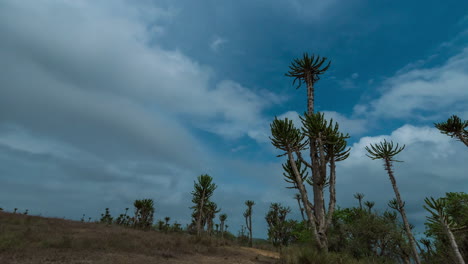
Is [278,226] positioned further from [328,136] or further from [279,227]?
[328,136]

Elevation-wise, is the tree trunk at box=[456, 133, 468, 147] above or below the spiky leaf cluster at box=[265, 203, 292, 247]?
above

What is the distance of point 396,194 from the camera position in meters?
21.4

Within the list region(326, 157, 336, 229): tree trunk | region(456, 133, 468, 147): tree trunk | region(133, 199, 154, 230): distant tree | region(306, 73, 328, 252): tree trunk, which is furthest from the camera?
region(133, 199, 154, 230): distant tree

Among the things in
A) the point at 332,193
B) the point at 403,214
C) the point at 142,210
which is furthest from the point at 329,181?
the point at 142,210

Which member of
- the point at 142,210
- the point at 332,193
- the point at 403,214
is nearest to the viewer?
the point at 332,193

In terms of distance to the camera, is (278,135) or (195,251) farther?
(195,251)

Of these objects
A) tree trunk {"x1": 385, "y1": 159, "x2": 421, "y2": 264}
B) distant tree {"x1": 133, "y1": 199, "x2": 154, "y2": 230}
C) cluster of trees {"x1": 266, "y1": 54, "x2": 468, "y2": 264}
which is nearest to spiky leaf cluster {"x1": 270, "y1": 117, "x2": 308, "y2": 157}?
cluster of trees {"x1": 266, "y1": 54, "x2": 468, "y2": 264}

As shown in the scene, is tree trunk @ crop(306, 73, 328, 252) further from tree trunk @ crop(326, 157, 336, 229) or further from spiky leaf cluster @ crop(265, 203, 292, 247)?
spiky leaf cluster @ crop(265, 203, 292, 247)

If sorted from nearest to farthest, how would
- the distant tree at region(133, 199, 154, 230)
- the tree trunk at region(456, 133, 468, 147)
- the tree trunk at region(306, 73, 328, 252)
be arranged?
the tree trunk at region(306, 73, 328, 252)
the tree trunk at region(456, 133, 468, 147)
the distant tree at region(133, 199, 154, 230)

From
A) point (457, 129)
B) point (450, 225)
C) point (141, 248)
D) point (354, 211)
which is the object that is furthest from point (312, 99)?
point (354, 211)

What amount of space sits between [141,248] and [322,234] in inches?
390

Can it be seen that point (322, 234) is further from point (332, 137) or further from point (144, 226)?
point (144, 226)

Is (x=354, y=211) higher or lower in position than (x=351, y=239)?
higher

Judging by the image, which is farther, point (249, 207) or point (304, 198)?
point (249, 207)
